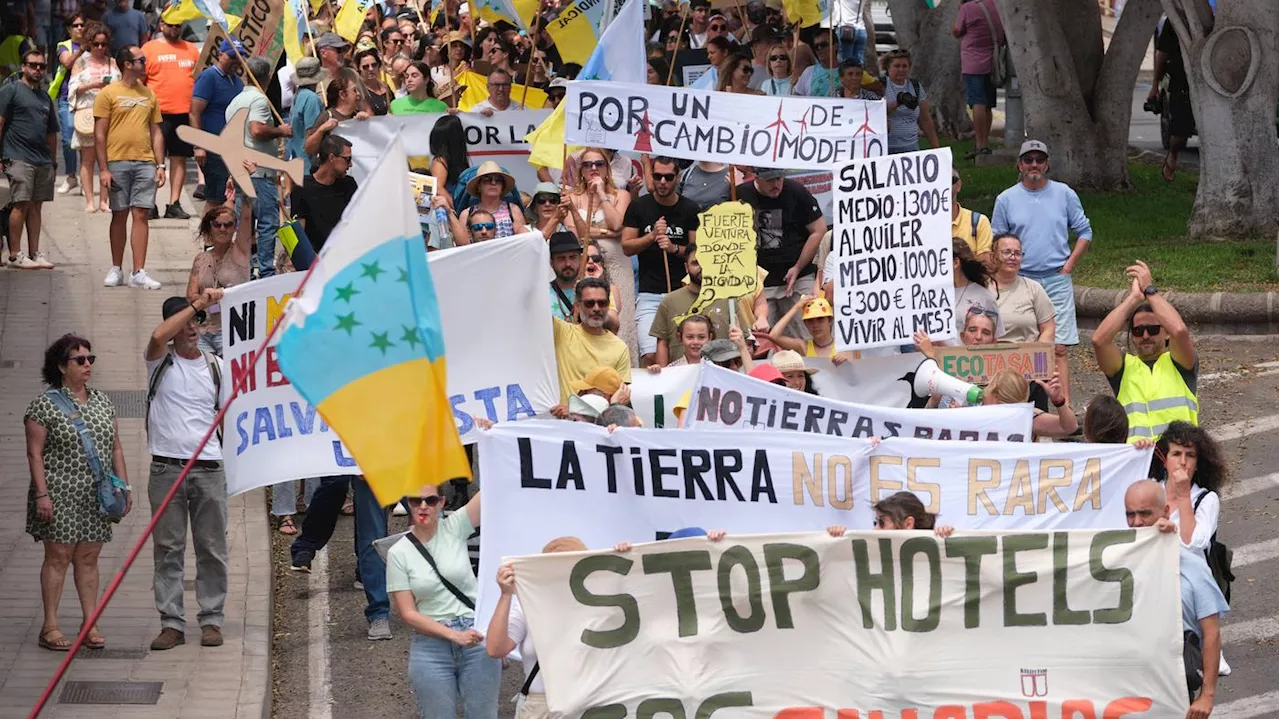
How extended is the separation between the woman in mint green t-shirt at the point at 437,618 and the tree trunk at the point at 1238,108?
427 inches

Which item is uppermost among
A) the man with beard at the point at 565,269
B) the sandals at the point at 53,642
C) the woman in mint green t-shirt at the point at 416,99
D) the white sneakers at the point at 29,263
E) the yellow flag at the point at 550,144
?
the woman in mint green t-shirt at the point at 416,99

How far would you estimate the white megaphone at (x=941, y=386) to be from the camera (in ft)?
36.5

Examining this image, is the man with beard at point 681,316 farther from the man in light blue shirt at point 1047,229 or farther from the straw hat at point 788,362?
the man in light blue shirt at point 1047,229

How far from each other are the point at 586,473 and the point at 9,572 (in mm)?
4471

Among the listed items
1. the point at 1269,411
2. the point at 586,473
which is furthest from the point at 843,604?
the point at 1269,411

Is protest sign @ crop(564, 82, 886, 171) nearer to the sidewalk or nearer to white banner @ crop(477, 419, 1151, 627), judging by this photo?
the sidewalk

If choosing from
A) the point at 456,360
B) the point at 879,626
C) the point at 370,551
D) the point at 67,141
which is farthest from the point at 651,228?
the point at 67,141

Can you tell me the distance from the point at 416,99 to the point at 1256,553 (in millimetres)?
7742

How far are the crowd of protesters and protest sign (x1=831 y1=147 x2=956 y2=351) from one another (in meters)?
0.17

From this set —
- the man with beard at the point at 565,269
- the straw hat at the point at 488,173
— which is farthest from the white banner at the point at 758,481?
the straw hat at the point at 488,173

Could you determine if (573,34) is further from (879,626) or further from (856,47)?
(879,626)

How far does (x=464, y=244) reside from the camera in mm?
13648

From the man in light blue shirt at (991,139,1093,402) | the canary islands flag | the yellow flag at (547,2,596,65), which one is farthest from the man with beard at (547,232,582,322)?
the canary islands flag

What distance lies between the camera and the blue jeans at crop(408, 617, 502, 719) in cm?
862
